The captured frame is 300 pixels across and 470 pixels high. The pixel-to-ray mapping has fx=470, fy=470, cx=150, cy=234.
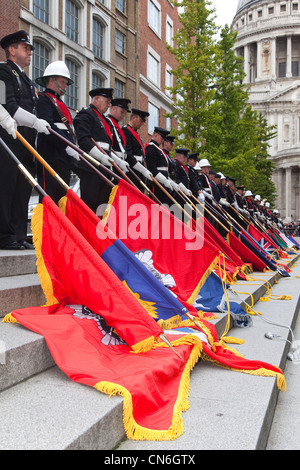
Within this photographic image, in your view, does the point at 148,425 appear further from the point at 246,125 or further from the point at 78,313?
the point at 246,125

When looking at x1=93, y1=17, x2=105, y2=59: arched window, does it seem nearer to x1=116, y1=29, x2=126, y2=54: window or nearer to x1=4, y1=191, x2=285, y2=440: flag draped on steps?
x1=116, y1=29, x2=126, y2=54: window

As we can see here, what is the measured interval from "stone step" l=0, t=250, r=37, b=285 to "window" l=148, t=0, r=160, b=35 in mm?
24733

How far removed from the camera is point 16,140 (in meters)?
4.99

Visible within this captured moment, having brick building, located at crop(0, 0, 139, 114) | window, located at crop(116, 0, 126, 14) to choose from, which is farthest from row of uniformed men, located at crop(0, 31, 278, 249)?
window, located at crop(116, 0, 126, 14)

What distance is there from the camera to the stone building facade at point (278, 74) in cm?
6894

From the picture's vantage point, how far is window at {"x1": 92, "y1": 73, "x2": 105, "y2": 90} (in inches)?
782

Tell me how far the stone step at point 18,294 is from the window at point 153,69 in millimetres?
24251

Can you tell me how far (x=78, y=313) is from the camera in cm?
339

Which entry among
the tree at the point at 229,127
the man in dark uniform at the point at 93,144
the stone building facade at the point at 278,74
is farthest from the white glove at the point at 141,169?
the stone building facade at the point at 278,74

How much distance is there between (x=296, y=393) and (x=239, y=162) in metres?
20.0

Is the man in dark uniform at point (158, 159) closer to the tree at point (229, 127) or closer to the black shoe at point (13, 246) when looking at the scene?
the black shoe at point (13, 246)

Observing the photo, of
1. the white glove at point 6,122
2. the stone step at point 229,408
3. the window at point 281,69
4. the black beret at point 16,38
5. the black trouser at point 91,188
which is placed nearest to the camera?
the stone step at point 229,408

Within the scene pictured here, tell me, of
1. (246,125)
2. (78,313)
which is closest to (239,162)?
(246,125)

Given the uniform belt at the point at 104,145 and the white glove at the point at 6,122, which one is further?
the uniform belt at the point at 104,145
